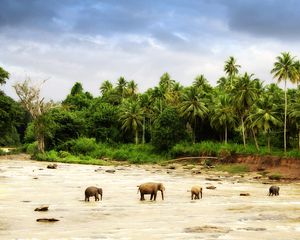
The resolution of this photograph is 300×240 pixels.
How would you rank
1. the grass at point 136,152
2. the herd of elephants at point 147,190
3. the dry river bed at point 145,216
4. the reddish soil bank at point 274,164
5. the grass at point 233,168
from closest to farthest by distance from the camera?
the dry river bed at point 145,216 < the herd of elephants at point 147,190 < the reddish soil bank at point 274,164 < the grass at point 233,168 < the grass at point 136,152

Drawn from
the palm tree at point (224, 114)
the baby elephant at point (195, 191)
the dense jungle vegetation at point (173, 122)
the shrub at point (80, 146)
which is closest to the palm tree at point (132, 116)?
the dense jungle vegetation at point (173, 122)

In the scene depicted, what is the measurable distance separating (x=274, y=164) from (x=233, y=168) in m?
5.10

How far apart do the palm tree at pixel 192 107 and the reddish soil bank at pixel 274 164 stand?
48.8 feet

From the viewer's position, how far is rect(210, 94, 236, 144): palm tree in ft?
226

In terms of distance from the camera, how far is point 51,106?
236ft

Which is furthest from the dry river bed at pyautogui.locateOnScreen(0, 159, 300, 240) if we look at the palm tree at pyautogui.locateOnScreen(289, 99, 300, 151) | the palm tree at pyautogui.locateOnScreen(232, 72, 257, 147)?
the palm tree at pyautogui.locateOnScreen(232, 72, 257, 147)

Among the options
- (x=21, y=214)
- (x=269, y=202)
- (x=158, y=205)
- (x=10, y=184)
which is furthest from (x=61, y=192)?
(x=269, y=202)

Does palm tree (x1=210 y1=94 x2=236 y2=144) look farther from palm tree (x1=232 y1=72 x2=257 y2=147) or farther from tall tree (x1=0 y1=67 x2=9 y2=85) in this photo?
tall tree (x1=0 y1=67 x2=9 y2=85)

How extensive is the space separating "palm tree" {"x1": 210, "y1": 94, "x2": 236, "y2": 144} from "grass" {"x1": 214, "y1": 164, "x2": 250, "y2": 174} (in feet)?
32.9

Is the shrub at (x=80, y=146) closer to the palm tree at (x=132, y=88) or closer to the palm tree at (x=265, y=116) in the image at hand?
the palm tree at (x=132, y=88)

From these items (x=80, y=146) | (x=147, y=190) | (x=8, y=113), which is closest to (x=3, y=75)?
(x=8, y=113)

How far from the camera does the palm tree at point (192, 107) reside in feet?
242

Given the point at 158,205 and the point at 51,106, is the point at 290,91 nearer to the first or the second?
the point at 51,106

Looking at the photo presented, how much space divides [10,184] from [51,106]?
3970 centimetres
